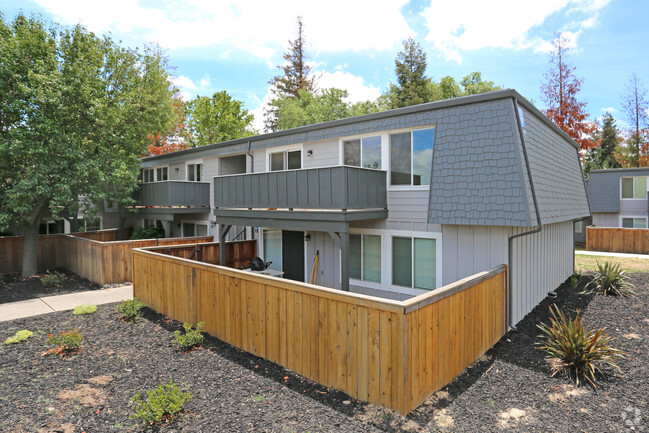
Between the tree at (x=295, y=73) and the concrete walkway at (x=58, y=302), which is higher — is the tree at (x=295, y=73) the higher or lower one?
the higher one

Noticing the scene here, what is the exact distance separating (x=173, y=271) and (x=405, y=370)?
19.3ft

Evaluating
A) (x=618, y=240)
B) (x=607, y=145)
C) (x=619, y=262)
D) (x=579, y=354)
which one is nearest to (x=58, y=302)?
(x=579, y=354)

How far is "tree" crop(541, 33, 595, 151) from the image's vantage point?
2739 centimetres

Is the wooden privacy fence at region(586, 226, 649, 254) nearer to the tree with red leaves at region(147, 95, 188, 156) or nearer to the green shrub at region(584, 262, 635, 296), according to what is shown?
the green shrub at region(584, 262, 635, 296)

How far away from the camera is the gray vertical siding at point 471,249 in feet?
24.2

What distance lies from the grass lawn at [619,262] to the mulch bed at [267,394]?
28.8 feet

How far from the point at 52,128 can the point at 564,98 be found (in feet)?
108

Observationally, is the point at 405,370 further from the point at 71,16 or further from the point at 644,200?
the point at 644,200

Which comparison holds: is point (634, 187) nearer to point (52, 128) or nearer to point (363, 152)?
point (363, 152)

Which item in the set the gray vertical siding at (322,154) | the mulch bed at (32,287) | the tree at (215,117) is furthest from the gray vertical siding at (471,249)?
the tree at (215,117)

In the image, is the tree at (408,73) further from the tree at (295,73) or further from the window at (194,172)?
the window at (194,172)

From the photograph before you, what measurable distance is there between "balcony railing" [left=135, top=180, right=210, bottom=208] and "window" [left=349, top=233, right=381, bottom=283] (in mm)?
8508

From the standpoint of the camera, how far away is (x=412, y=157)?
29.2 ft

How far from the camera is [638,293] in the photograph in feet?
32.6
